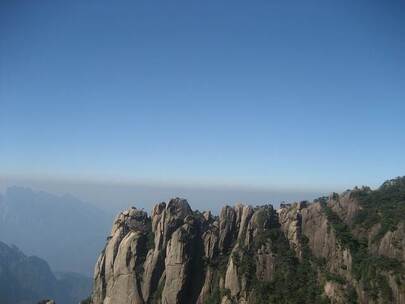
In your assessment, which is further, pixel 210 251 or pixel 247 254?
pixel 210 251

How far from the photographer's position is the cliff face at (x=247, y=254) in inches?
2894

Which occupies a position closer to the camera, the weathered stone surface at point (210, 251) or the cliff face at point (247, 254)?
the cliff face at point (247, 254)

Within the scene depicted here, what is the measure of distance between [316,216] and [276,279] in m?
12.5

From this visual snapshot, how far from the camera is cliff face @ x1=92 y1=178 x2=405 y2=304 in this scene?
7350cm

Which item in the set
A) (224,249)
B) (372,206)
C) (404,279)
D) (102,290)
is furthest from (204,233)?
(404,279)

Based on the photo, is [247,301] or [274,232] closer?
[247,301]

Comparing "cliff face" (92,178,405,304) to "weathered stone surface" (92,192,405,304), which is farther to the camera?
"weathered stone surface" (92,192,405,304)

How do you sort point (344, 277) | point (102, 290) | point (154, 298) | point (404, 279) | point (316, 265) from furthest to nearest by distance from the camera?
point (102, 290), point (154, 298), point (316, 265), point (344, 277), point (404, 279)

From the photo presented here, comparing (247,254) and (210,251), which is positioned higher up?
(247,254)

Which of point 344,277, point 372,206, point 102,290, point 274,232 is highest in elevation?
point 372,206

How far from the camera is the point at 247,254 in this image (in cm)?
8256

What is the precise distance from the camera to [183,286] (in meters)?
82.6

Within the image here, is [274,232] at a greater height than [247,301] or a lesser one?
greater

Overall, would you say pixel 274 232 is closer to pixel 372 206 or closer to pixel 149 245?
pixel 372 206
